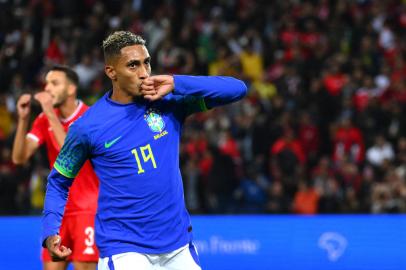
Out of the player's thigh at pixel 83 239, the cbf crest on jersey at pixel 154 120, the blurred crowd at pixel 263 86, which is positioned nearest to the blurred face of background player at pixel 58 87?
the player's thigh at pixel 83 239

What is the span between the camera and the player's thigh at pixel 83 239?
655 centimetres

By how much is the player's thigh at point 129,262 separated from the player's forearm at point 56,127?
1.90 meters

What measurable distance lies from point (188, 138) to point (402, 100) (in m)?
3.40

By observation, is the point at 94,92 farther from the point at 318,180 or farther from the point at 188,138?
the point at 318,180

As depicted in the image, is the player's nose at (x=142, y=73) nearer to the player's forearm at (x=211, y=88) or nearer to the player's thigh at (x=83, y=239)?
the player's forearm at (x=211, y=88)

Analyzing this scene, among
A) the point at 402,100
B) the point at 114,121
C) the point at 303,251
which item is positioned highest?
the point at 114,121

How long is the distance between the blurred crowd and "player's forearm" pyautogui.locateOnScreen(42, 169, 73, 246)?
7621 millimetres

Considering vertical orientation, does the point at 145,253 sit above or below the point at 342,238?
above

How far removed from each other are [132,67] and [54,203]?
0.84 meters

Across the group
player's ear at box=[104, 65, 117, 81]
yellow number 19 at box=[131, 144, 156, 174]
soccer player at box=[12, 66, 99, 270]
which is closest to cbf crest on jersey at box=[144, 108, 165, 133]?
yellow number 19 at box=[131, 144, 156, 174]

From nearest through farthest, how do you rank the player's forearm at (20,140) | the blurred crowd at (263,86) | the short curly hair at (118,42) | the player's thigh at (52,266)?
the short curly hair at (118,42)
the player's thigh at (52,266)
the player's forearm at (20,140)
the blurred crowd at (263,86)

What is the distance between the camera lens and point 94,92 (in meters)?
14.5

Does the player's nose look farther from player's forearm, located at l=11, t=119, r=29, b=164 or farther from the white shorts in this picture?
player's forearm, located at l=11, t=119, r=29, b=164

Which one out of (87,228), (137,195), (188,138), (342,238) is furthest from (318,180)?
(137,195)
